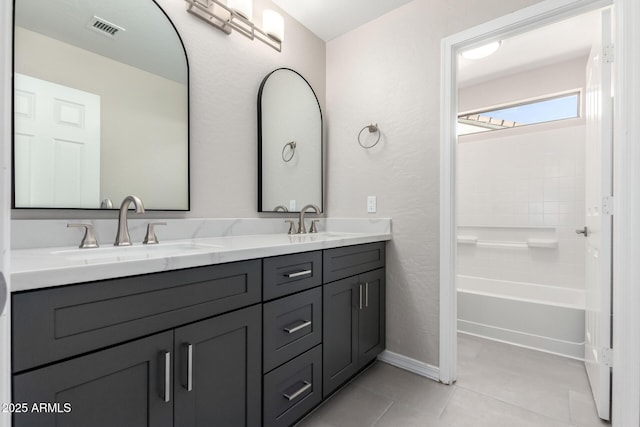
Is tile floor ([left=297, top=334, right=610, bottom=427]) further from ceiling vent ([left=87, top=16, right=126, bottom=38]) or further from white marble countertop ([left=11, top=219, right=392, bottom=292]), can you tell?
ceiling vent ([left=87, top=16, right=126, bottom=38])

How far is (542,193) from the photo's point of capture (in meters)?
2.94

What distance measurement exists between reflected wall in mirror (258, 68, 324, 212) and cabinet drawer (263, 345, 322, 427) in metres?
0.92

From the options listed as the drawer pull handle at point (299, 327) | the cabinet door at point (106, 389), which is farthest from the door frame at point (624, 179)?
the cabinet door at point (106, 389)

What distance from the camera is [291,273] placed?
1.36m

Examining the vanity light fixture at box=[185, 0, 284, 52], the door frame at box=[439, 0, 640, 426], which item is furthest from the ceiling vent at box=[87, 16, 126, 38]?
the door frame at box=[439, 0, 640, 426]

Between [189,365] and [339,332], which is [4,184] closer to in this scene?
[189,365]

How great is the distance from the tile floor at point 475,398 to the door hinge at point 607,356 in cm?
28

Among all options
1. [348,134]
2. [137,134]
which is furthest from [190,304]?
[348,134]

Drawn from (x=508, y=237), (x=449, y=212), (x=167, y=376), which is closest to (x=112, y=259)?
(x=167, y=376)

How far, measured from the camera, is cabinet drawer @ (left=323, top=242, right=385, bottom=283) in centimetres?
158

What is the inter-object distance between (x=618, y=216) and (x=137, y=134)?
85.7 inches

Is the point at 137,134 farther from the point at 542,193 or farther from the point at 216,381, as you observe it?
the point at 542,193

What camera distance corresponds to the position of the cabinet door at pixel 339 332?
1.56 meters

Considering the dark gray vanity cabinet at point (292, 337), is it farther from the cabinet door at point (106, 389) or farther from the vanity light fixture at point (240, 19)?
the vanity light fixture at point (240, 19)
